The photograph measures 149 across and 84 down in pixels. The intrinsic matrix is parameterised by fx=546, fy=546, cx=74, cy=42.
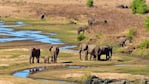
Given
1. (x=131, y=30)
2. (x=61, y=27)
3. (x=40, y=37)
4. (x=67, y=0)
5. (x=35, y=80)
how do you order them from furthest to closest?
(x=67, y=0) → (x=61, y=27) → (x=40, y=37) → (x=131, y=30) → (x=35, y=80)

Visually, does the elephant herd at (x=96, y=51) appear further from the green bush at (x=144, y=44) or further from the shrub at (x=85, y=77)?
the shrub at (x=85, y=77)

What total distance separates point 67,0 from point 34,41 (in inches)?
2288

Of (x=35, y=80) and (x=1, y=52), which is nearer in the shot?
(x=35, y=80)

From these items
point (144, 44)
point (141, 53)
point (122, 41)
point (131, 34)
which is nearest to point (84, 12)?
point (131, 34)

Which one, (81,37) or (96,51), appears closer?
(96,51)

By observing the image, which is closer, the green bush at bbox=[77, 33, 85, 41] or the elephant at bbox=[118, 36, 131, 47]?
the elephant at bbox=[118, 36, 131, 47]

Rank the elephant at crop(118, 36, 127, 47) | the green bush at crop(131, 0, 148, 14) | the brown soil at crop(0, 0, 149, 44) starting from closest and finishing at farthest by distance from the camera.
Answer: the elephant at crop(118, 36, 127, 47)
the brown soil at crop(0, 0, 149, 44)
the green bush at crop(131, 0, 148, 14)

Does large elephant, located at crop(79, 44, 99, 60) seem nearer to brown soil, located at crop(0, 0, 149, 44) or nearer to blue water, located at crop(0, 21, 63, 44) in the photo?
blue water, located at crop(0, 21, 63, 44)

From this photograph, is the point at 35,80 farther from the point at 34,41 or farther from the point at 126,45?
the point at 34,41

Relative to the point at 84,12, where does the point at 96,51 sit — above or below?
above

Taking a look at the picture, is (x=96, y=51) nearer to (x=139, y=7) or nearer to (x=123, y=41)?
(x=123, y=41)

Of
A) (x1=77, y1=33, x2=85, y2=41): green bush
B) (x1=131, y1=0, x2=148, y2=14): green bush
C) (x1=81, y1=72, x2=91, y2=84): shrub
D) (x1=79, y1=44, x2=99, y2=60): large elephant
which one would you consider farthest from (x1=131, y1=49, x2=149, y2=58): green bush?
(x1=131, y1=0, x2=148, y2=14): green bush

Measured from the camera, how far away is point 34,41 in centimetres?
5956

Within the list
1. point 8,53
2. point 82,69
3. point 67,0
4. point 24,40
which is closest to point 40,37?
point 24,40
